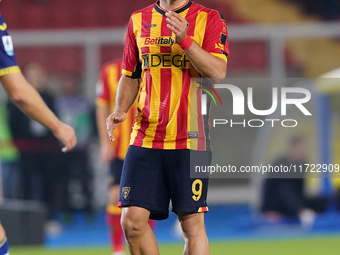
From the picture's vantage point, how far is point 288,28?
7.91 meters

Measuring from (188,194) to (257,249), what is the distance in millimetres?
2873

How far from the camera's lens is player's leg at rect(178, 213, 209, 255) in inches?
120

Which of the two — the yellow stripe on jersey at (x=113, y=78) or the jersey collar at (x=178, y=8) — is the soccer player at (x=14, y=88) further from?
the yellow stripe on jersey at (x=113, y=78)

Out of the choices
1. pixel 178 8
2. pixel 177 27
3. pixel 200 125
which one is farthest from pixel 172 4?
pixel 200 125

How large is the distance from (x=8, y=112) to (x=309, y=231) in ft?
12.9

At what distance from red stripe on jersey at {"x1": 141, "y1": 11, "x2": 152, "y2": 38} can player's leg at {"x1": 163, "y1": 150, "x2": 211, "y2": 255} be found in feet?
2.09

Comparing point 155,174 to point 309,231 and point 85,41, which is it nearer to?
point 309,231

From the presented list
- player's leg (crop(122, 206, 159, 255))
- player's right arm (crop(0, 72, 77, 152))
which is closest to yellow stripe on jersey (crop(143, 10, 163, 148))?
player's leg (crop(122, 206, 159, 255))

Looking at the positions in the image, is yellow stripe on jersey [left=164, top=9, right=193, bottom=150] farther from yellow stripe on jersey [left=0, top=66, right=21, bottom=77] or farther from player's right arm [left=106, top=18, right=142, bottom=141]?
yellow stripe on jersey [left=0, top=66, right=21, bottom=77]

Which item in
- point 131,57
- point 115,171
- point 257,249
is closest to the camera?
point 131,57

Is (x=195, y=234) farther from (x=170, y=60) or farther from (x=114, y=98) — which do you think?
(x=114, y=98)

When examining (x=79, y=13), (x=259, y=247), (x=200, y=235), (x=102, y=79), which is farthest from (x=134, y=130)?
(x=79, y=13)

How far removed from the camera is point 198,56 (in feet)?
9.39

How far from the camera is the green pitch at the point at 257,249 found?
5434mm
